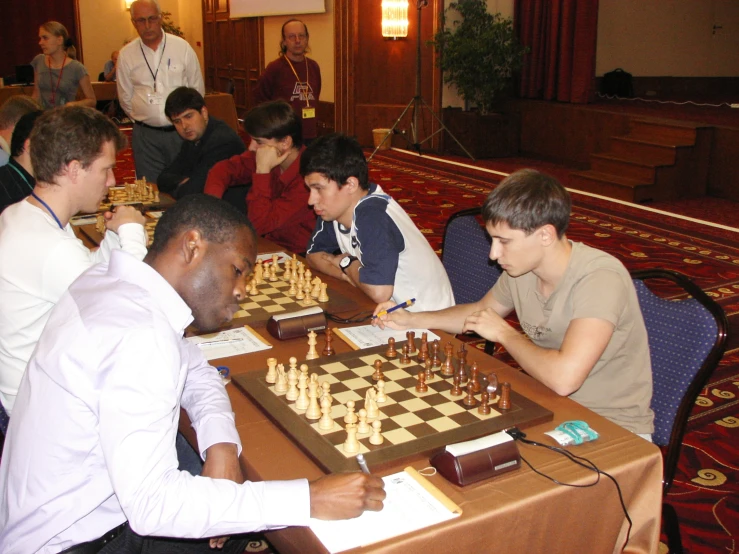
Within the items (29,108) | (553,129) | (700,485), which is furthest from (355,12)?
(700,485)

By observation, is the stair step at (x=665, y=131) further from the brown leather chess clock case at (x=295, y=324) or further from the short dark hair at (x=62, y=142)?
the short dark hair at (x=62, y=142)

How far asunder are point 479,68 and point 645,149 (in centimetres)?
226

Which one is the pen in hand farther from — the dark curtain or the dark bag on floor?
the dark bag on floor

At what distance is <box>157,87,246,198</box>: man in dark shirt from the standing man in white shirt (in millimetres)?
943

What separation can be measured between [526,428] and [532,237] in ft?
1.88

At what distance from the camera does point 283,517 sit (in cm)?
124

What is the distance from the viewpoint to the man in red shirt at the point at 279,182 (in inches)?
136

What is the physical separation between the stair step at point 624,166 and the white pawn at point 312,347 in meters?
5.88

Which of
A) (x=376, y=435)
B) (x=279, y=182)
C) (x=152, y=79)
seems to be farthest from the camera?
(x=152, y=79)

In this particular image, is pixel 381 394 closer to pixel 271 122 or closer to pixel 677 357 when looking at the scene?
pixel 677 357

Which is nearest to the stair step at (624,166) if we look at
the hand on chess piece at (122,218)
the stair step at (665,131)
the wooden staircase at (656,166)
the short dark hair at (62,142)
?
the wooden staircase at (656,166)

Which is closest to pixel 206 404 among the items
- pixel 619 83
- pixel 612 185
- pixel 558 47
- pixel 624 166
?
pixel 612 185

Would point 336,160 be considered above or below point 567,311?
above

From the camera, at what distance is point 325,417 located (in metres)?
1.54
